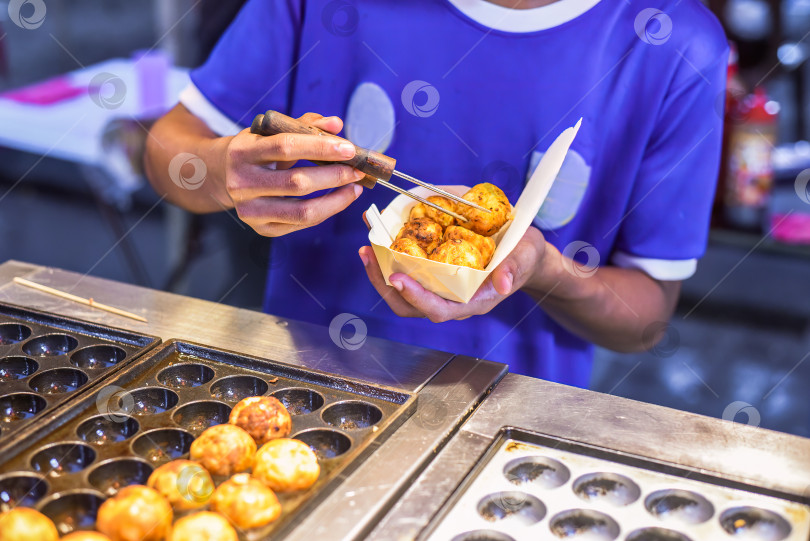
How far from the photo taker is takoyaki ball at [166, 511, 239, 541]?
893 millimetres

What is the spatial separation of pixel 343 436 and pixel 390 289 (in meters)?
0.31

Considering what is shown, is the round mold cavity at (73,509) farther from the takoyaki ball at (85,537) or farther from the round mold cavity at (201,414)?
the round mold cavity at (201,414)

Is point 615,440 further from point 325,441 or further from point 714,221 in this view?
point 714,221

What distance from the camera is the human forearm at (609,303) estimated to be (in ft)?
5.17

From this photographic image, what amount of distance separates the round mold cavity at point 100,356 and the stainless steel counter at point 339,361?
8 cm

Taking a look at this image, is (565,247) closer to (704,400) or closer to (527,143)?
(527,143)

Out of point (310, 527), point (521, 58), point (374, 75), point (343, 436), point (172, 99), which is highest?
point (172, 99)

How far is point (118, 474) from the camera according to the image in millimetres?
1054

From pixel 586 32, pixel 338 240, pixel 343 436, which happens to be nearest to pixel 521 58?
pixel 586 32

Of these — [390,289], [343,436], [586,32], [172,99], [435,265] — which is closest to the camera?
[343,436]

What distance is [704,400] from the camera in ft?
11.8

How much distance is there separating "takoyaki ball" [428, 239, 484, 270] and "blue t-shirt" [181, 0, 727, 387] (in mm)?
371

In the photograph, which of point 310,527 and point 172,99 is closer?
point 310,527

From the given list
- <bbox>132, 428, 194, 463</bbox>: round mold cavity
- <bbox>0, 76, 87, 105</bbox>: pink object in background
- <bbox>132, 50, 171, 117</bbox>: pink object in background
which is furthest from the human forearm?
<bbox>0, 76, 87, 105</bbox>: pink object in background
